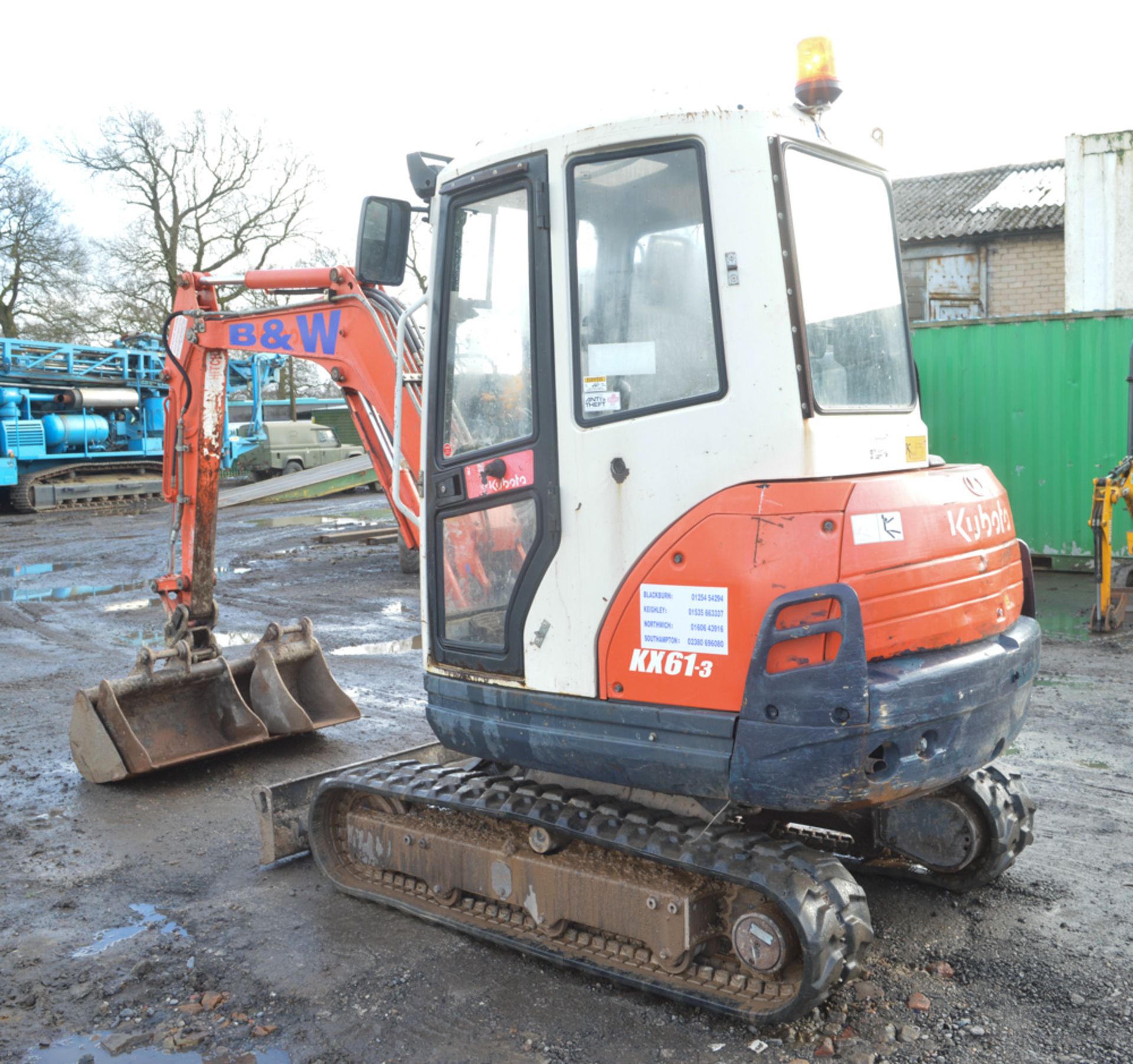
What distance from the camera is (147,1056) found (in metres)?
3.32

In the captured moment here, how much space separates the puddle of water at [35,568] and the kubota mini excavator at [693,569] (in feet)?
40.9

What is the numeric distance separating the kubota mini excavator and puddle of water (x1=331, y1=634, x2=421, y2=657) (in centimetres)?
522

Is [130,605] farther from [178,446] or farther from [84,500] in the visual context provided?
[84,500]

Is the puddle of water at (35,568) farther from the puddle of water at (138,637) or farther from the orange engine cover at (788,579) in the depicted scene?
the orange engine cover at (788,579)

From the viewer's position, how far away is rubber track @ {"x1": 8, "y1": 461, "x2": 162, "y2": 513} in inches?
947

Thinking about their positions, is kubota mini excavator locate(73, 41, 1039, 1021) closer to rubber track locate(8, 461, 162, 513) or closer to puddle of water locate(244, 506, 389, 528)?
puddle of water locate(244, 506, 389, 528)

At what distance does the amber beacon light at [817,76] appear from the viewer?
342 cm

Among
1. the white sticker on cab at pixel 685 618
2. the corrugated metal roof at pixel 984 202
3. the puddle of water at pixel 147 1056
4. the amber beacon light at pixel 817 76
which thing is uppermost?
the corrugated metal roof at pixel 984 202

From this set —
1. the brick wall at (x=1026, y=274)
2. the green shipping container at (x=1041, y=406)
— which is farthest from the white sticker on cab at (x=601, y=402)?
the brick wall at (x=1026, y=274)

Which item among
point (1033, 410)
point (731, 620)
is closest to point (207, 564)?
point (731, 620)

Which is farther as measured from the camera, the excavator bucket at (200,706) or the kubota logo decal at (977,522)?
the excavator bucket at (200,706)

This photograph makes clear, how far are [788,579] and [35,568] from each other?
1462cm

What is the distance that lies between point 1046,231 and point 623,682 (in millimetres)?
22504

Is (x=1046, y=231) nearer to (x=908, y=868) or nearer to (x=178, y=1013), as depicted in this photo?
(x=908, y=868)
